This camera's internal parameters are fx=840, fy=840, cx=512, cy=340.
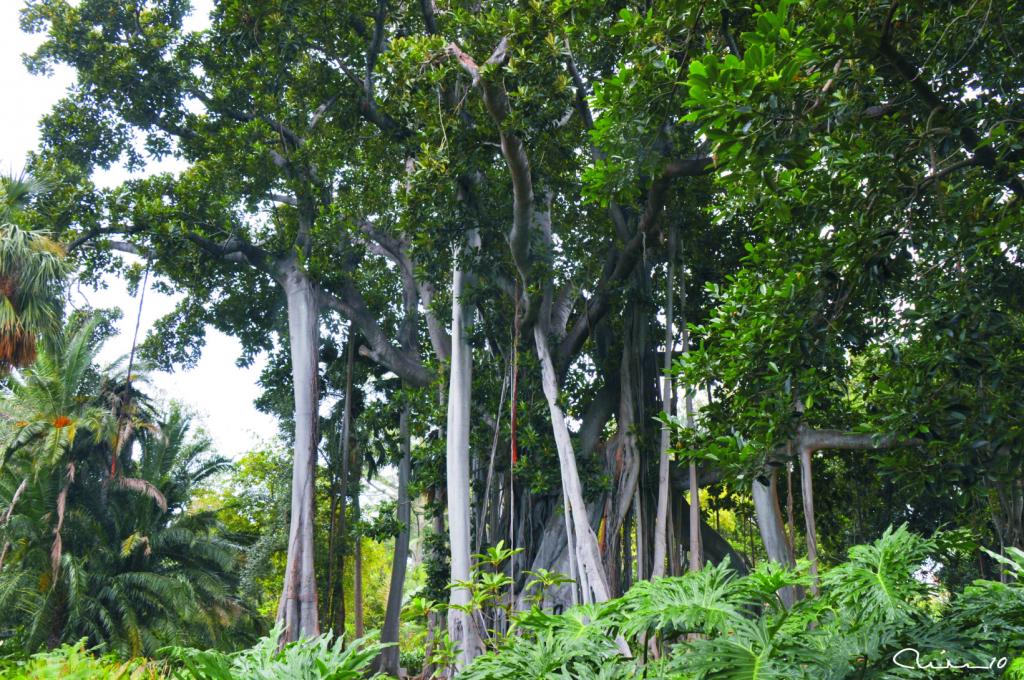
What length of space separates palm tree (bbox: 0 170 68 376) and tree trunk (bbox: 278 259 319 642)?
251cm

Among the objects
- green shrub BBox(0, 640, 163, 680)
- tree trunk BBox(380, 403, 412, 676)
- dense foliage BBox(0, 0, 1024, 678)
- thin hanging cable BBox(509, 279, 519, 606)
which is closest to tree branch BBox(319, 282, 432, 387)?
dense foliage BBox(0, 0, 1024, 678)

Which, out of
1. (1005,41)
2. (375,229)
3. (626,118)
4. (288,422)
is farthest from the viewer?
(288,422)

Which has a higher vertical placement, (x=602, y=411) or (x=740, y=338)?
(x=602, y=411)

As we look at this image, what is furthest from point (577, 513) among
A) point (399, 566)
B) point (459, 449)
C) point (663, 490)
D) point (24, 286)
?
point (399, 566)

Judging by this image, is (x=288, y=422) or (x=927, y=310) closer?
(x=927, y=310)

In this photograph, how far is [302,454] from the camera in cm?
1014

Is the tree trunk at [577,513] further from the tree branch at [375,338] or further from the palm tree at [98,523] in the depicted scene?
the palm tree at [98,523]

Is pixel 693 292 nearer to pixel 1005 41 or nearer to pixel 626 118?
pixel 626 118

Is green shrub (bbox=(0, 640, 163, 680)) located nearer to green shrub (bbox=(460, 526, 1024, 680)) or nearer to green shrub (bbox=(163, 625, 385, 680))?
green shrub (bbox=(163, 625, 385, 680))

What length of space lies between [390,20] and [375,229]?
2429 millimetres

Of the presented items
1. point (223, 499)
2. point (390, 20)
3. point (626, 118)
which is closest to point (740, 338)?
point (626, 118)

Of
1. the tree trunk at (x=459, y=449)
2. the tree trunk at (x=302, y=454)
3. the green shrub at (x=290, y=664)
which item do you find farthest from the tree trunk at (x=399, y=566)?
the green shrub at (x=290, y=664)

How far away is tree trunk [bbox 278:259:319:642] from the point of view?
9.40 metres

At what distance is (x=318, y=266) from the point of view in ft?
30.8
